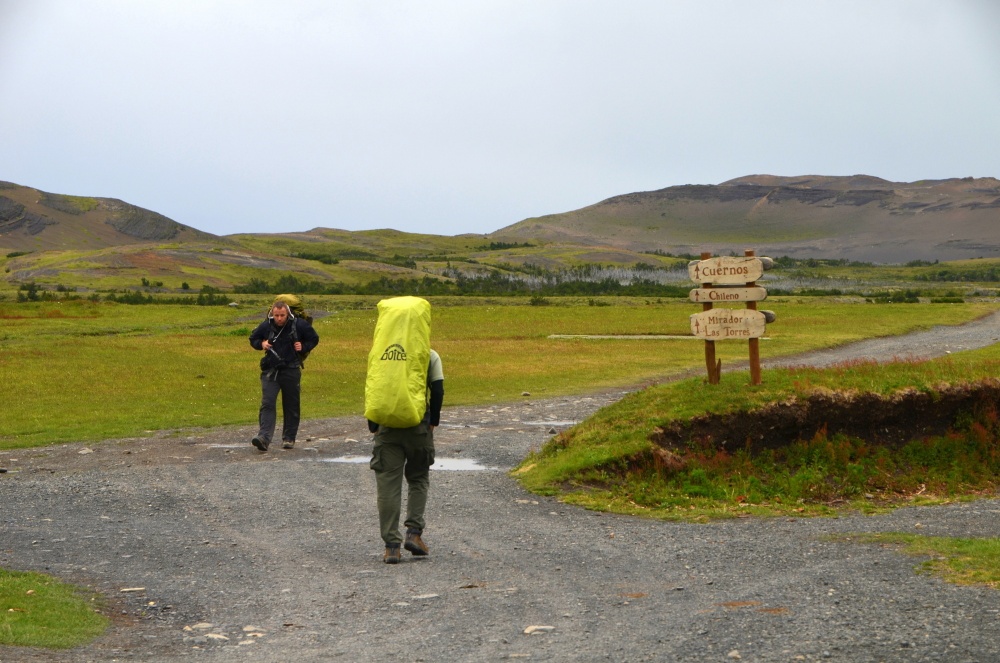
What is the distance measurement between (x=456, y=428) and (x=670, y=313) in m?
50.1

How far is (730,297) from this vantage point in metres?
15.4

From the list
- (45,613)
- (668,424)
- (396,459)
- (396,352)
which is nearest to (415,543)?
(396,459)

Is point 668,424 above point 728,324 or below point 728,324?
below

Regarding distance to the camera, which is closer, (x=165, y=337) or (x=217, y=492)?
(x=217, y=492)

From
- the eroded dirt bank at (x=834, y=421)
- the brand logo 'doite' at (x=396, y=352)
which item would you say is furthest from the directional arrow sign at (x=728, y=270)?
the brand logo 'doite' at (x=396, y=352)

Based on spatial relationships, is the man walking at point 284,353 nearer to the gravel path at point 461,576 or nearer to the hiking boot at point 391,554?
the gravel path at point 461,576

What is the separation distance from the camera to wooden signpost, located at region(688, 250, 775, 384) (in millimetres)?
15188

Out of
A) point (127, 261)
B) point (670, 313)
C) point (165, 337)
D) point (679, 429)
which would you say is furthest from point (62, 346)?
point (127, 261)

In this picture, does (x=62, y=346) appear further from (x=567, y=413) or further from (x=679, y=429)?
(x=679, y=429)

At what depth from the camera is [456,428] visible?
797 inches

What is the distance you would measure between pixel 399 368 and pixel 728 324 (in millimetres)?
7034

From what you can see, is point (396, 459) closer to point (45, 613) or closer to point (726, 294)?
point (45, 613)

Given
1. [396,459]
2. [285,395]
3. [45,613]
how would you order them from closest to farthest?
[45,613] → [396,459] → [285,395]

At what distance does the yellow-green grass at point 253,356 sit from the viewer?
23.8 metres
